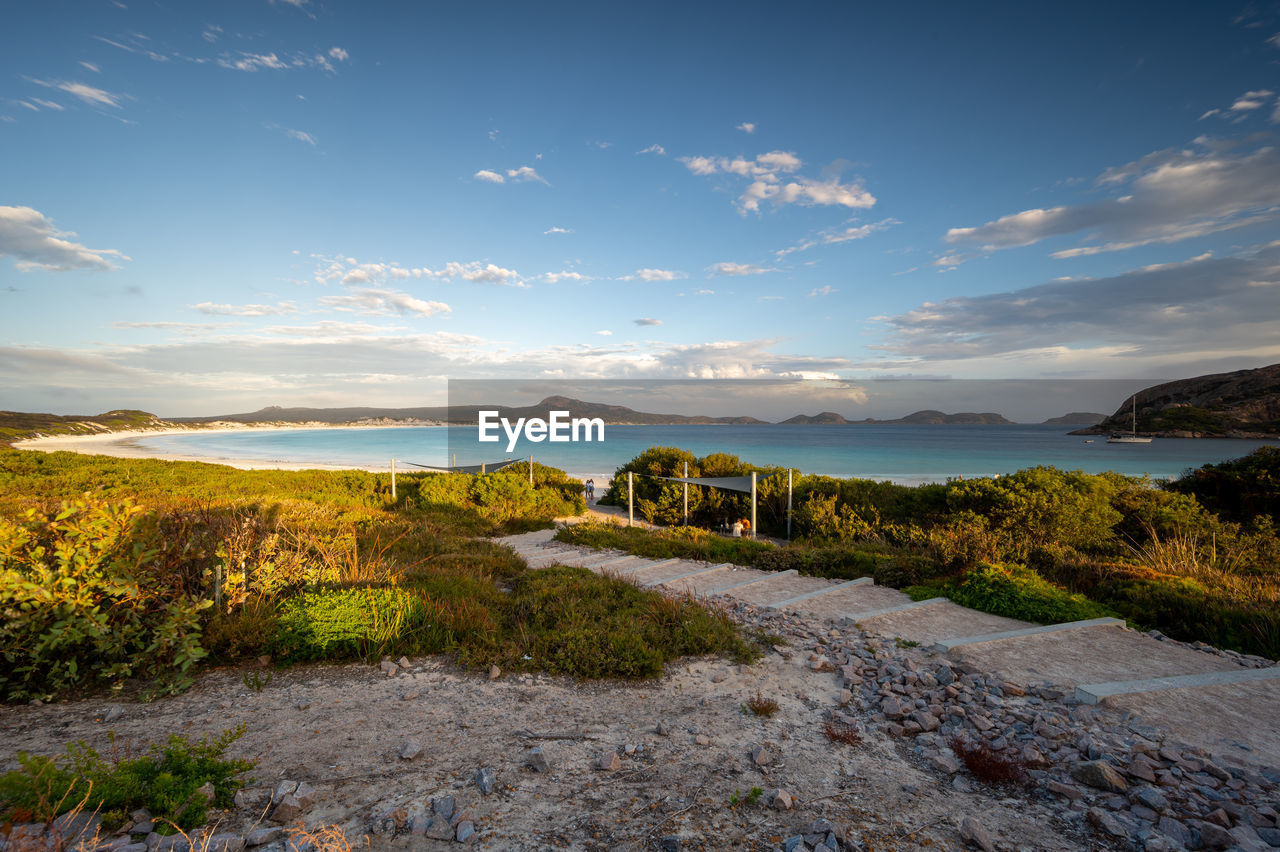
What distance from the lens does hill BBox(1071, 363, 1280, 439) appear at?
52.5 m

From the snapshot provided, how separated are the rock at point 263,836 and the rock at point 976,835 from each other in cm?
282

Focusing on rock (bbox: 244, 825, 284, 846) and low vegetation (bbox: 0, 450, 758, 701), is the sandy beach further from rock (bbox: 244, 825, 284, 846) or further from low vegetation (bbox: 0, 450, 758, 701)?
rock (bbox: 244, 825, 284, 846)

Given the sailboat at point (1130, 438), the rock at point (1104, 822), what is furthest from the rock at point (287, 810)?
the sailboat at point (1130, 438)

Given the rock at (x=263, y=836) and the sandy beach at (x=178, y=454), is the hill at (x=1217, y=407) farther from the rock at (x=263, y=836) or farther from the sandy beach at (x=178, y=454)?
the rock at (x=263, y=836)

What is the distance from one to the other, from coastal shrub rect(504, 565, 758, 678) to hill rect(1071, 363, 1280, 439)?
75.3 metres

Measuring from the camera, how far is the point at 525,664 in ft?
13.9

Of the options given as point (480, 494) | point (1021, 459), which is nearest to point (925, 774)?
point (480, 494)

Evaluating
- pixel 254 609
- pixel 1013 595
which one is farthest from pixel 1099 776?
pixel 254 609

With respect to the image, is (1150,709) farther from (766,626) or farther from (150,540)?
(150,540)

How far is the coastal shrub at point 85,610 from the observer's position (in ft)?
11.3

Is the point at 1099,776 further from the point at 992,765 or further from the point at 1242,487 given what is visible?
the point at 1242,487

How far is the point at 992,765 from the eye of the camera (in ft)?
8.88

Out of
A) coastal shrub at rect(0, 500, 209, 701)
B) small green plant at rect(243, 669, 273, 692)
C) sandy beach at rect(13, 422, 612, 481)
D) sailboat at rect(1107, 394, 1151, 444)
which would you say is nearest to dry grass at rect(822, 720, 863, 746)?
small green plant at rect(243, 669, 273, 692)

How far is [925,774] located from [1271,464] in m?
12.8
